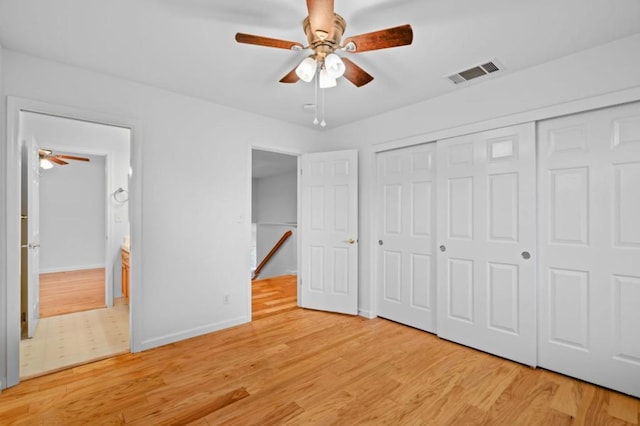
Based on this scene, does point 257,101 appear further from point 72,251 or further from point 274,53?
point 72,251

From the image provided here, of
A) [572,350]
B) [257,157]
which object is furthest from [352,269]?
[257,157]

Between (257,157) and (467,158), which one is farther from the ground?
(257,157)

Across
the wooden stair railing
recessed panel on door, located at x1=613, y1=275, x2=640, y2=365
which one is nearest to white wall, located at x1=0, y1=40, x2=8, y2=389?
recessed panel on door, located at x1=613, y1=275, x2=640, y2=365

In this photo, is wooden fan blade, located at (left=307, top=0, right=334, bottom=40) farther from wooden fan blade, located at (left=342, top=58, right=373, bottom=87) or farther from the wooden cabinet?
the wooden cabinet

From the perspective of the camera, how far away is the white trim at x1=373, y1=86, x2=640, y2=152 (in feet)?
6.93

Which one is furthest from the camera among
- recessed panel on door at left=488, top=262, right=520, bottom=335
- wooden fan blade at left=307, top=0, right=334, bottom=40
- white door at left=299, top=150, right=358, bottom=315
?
white door at left=299, top=150, right=358, bottom=315

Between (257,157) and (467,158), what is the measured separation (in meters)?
3.93

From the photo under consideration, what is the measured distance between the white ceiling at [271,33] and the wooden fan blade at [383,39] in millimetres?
280

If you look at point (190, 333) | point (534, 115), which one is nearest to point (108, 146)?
point (190, 333)

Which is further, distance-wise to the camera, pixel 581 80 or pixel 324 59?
pixel 581 80

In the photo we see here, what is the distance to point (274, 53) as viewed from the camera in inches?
90.3

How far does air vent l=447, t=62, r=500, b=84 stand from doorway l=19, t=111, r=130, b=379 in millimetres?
3658

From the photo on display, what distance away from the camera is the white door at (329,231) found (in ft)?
12.6

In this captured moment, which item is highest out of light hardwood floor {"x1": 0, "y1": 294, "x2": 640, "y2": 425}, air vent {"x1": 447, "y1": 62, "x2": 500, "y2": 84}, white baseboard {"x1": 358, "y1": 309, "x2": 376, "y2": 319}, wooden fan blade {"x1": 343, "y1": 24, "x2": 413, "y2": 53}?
air vent {"x1": 447, "y1": 62, "x2": 500, "y2": 84}
